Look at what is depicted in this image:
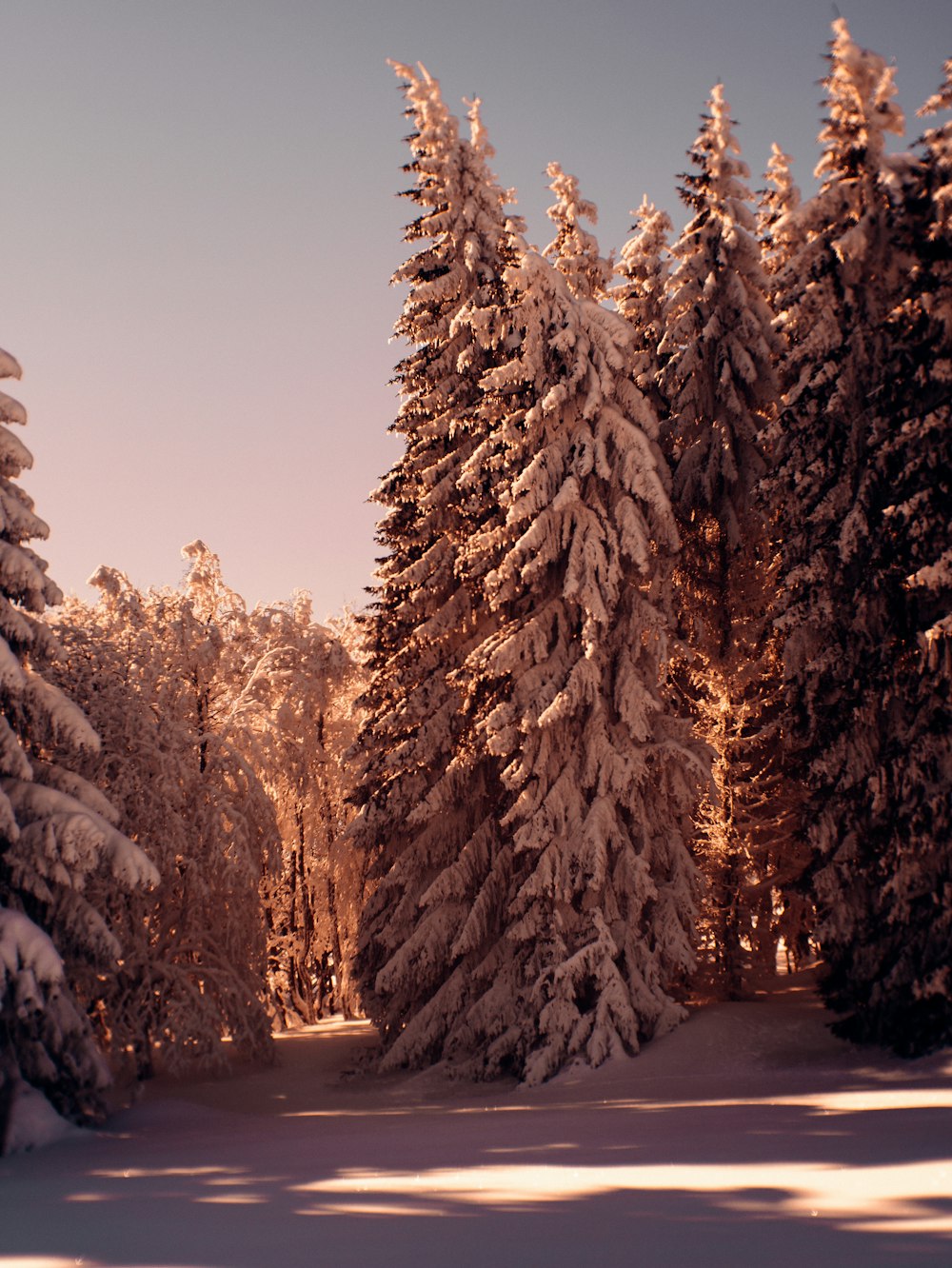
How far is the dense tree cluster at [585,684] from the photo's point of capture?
16500 millimetres

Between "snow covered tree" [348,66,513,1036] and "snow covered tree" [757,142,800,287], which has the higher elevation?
"snow covered tree" [757,142,800,287]

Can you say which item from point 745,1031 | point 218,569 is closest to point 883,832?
point 745,1031

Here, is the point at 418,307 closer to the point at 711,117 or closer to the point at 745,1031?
the point at 711,117

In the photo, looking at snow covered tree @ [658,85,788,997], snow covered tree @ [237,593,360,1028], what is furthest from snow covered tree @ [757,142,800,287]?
snow covered tree @ [237,593,360,1028]

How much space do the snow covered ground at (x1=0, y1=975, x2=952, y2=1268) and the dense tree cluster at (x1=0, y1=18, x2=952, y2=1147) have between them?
1517 millimetres

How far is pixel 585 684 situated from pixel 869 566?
5081 millimetres

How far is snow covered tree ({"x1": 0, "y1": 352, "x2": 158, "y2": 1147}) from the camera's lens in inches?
562

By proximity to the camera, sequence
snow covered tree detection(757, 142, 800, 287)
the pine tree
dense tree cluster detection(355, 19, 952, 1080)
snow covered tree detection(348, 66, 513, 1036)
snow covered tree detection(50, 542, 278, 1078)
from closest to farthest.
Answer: dense tree cluster detection(355, 19, 952, 1080), the pine tree, snow covered tree detection(50, 542, 278, 1078), snow covered tree detection(348, 66, 513, 1036), snow covered tree detection(757, 142, 800, 287)

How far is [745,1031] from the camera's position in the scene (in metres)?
19.1

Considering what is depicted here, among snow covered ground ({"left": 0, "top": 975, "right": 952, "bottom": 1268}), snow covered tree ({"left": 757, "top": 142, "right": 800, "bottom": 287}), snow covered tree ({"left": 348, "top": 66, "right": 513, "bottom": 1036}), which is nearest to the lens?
snow covered ground ({"left": 0, "top": 975, "right": 952, "bottom": 1268})

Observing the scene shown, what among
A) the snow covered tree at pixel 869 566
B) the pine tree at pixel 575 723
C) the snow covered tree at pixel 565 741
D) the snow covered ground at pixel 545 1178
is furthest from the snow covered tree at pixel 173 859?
the snow covered tree at pixel 869 566

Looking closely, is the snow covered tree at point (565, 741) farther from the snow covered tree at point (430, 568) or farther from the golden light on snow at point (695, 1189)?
the golden light on snow at point (695, 1189)

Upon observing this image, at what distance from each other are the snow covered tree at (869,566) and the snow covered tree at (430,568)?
590 cm

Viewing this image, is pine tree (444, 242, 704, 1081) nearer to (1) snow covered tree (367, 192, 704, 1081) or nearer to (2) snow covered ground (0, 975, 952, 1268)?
(1) snow covered tree (367, 192, 704, 1081)
